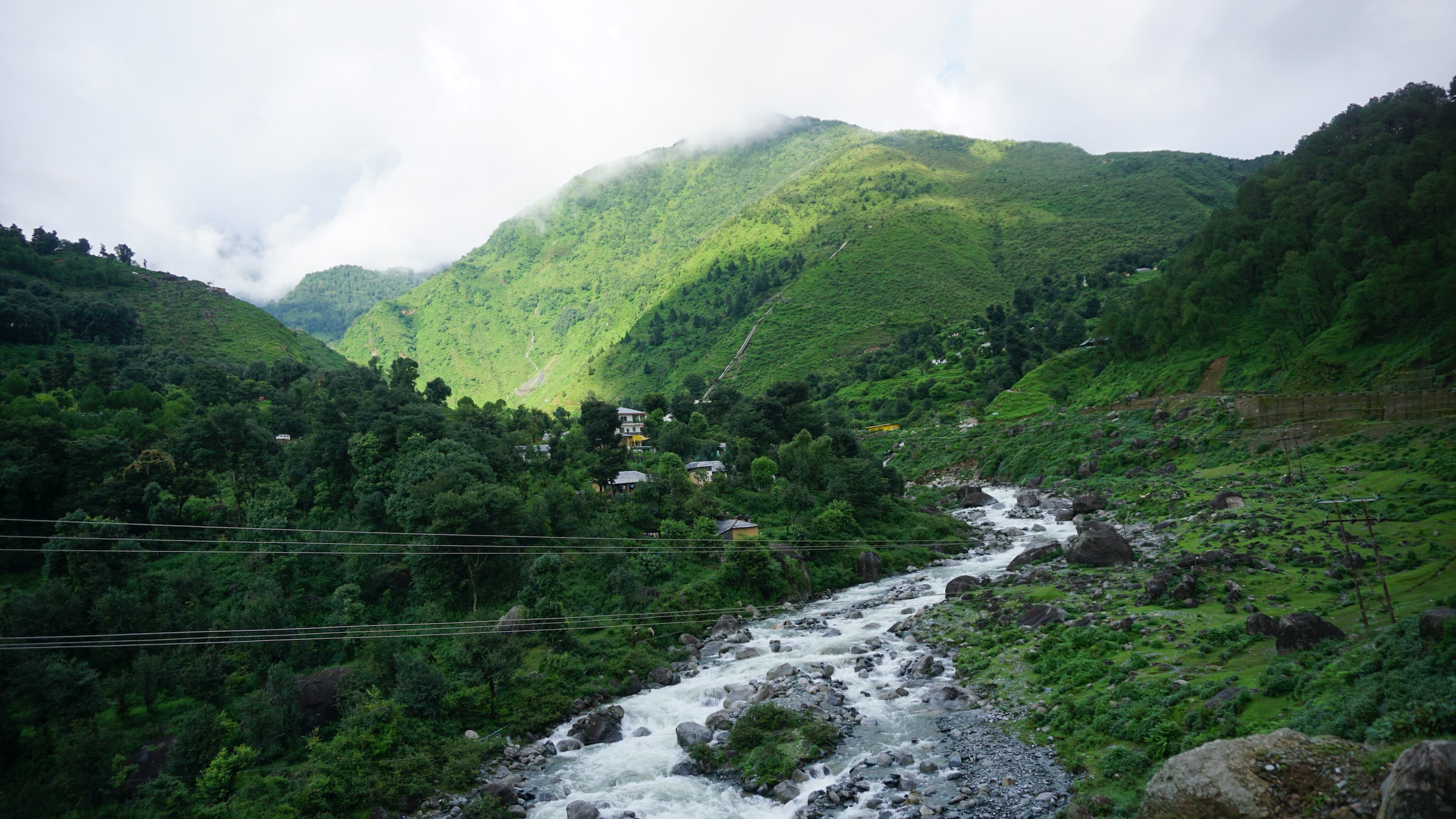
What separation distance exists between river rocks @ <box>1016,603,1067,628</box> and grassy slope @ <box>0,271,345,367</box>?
107m

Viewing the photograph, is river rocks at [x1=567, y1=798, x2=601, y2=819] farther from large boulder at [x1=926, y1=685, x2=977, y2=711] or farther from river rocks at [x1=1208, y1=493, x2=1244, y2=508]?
river rocks at [x1=1208, y1=493, x2=1244, y2=508]

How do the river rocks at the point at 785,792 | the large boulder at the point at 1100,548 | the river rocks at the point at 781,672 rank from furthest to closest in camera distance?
the large boulder at the point at 1100,548, the river rocks at the point at 781,672, the river rocks at the point at 785,792

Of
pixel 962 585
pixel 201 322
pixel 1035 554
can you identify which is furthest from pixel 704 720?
pixel 201 322

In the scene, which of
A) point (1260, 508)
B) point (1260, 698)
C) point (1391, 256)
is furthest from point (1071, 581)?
point (1391, 256)

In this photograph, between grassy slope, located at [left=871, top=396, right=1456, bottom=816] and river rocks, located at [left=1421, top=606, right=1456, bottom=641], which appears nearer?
river rocks, located at [left=1421, top=606, right=1456, bottom=641]

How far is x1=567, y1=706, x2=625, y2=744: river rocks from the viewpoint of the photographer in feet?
90.7

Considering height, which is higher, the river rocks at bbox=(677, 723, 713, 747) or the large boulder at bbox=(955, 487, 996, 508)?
the large boulder at bbox=(955, 487, 996, 508)

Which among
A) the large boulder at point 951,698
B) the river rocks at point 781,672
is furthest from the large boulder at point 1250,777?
the river rocks at point 781,672

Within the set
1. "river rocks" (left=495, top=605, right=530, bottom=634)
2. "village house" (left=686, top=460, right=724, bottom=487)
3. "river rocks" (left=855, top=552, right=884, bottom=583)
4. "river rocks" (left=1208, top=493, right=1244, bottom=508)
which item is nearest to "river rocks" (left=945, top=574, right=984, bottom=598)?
"river rocks" (left=855, top=552, right=884, bottom=583)

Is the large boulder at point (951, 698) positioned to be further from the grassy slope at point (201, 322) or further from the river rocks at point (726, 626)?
the grassy slope at point (201, 322)

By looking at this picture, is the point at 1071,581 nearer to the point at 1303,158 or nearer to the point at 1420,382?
the point at 1420,382

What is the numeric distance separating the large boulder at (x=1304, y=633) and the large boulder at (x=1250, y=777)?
7.05 m

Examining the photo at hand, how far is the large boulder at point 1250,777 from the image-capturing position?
12.6m

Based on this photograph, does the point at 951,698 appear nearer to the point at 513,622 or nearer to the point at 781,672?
the point at 781,672
